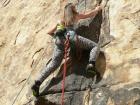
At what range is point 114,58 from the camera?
19.1ft

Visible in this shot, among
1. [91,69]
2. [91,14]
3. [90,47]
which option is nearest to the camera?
[91,69]

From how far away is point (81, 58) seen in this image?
622 cm

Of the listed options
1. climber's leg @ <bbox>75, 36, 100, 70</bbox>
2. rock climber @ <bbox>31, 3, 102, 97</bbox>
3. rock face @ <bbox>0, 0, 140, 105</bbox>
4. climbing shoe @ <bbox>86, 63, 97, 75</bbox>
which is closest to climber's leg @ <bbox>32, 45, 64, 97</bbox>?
rock climber @ <bbox>31, 3, 102, 97</bbox>

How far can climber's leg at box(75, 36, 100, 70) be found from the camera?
5.74 metres

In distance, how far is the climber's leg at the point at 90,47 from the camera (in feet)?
18.8

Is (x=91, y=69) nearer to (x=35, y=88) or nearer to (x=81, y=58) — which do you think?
(x=81, y=58)

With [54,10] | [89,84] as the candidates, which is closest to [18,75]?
[54,10]

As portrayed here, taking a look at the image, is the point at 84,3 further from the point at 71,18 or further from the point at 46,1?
the point at 46,1

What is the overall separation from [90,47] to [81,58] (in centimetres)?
29

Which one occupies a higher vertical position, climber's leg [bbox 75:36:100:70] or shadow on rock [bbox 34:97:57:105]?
climber's leg [bbox 75:36:100:70]

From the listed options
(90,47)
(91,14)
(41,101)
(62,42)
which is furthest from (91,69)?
(91,14)

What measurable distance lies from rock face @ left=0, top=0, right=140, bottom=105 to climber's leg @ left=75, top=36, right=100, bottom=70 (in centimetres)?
17

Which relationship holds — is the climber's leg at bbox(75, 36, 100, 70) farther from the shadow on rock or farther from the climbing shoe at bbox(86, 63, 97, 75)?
the shadow on rock

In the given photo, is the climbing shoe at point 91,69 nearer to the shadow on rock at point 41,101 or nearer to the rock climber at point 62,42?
the rock climber at point 62,42
